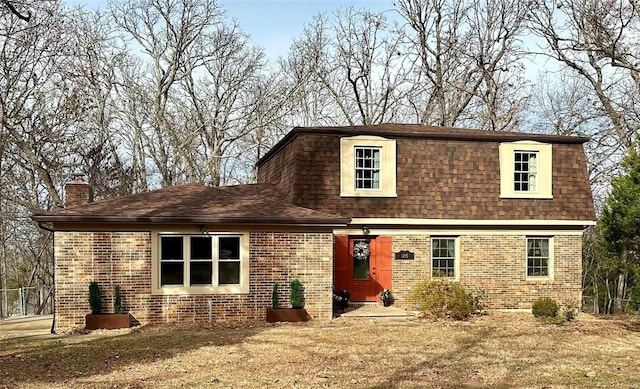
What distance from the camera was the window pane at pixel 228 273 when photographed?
15102 millimetres

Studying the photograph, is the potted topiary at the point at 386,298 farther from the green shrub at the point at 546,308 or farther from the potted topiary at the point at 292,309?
the green shrub at the point at 546,308

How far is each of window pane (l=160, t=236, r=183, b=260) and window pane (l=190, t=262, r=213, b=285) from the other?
45cm

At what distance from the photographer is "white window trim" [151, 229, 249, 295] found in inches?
580

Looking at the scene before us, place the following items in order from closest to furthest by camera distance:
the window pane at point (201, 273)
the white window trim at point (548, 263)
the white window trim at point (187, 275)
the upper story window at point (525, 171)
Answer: the white window trim at point (187, 275) < the window pane at point (201, 273) < the white window trim at point (548, 263) < the upper story window at point (525, 171)

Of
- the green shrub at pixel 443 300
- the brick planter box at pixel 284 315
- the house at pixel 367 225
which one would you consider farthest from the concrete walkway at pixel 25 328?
the green shrub at pixel 443 300

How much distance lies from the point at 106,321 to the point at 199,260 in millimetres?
2618

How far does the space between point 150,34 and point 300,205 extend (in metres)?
19.4

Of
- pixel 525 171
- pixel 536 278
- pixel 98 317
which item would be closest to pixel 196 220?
pixel 98 317

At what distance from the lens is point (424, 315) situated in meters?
16.0

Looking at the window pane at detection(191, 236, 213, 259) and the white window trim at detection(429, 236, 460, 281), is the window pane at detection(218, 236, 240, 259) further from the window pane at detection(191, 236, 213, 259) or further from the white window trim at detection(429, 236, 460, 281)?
the white window trim at detection(429, 236, 460, 281)

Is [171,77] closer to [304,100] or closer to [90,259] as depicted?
[304,100]

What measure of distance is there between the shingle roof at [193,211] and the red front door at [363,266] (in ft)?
6.22

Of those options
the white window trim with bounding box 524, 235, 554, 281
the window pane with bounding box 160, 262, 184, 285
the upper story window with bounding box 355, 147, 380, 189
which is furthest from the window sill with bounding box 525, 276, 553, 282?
the window pane with bounding box 160, 262, 184, 285

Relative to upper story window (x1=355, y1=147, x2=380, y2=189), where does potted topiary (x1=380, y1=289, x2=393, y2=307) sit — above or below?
below
